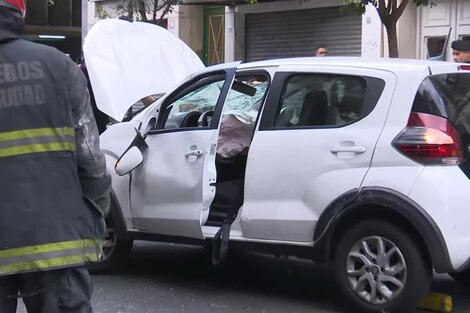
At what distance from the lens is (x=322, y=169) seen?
511 cm

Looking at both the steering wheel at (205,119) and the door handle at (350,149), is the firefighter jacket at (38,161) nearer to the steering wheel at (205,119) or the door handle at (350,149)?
the door handle at (350,149)

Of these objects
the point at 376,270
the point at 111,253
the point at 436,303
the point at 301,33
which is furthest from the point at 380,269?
the point at 301,33

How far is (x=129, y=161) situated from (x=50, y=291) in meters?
3.18

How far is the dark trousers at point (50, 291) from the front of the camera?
9.11 feet

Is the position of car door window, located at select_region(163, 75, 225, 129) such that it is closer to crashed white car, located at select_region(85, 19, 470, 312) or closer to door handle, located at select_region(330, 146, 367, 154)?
crashed white car, located at select_region(85, 19, 470, 312)

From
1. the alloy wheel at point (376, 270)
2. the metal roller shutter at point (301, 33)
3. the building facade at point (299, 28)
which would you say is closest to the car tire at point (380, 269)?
the alloy wheel at point (376, 270)

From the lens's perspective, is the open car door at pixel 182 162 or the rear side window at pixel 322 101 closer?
the rear side window at pixel 322 101

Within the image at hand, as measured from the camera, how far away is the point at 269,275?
650 centimetres

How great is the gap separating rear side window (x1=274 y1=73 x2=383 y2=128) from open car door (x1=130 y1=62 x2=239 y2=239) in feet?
1.70

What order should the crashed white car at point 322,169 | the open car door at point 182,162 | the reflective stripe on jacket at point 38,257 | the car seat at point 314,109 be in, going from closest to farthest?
the reflective stripe on jacket at point 38,257 → the crashed white car at point 322,169 → the car seat at point 314,109 → the open car door at point 182,162

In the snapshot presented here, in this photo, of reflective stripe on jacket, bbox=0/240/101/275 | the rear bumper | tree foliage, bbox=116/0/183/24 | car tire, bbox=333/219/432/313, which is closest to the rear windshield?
the rear bumper

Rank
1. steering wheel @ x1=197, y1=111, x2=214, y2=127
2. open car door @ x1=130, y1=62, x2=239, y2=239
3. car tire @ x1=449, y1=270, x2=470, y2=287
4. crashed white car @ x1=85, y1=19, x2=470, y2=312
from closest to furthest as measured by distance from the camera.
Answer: crashed white car @ x1=85, y1=19, x2=470, y2=312 < open car door @ x1=130, y1=62, x2=239, y2=239 < car tire @ x1=449, y1=270, x2=470, y2=287 < steering wheel @ x1=197, y1=111, x2=214, y2=127

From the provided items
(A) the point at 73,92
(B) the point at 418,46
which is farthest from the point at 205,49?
(A) the point at 73,92

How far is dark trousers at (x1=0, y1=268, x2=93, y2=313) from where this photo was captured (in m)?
2.78
